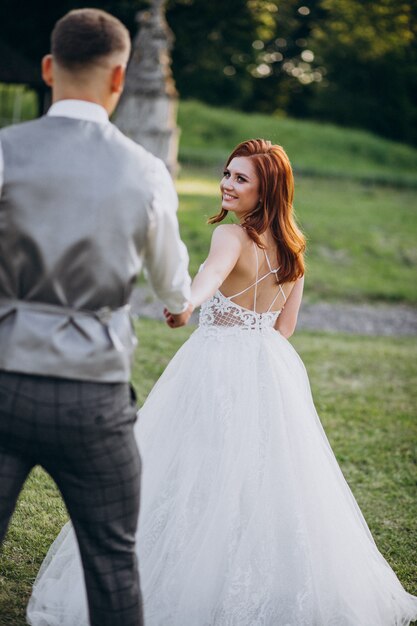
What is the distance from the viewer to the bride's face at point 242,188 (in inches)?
140

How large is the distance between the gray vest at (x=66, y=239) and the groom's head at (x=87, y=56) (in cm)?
11

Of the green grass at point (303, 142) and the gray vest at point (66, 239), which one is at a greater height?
the gray vest at point (66, 239)

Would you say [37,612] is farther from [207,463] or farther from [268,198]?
[268,198]

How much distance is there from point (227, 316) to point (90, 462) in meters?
1.41

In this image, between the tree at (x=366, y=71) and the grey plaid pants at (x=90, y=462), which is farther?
the tree at (x=366, y=71)

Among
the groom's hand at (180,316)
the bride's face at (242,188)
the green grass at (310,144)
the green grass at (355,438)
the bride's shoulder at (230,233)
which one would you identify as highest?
the bride's face at (242,188)

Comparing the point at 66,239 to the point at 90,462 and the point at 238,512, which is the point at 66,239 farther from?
the point at 238,512

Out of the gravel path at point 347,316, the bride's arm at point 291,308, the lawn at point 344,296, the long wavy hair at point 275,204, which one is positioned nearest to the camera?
the long wavy hair at point 275,204

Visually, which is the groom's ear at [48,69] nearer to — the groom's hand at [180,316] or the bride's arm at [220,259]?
the groom's hand at [180,316]

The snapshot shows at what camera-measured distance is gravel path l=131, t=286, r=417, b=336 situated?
35.3 feet

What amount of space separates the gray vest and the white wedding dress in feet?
4.02

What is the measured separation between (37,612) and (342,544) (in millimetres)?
1325

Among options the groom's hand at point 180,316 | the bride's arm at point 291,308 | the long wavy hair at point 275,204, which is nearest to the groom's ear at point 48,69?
the groom's hand at point 180,316

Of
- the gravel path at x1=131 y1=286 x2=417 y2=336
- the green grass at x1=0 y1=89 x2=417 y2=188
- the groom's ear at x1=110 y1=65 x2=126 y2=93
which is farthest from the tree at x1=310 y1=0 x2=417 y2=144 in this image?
the groom's ear at x1=110 y1=65 x2=126 y2=93
